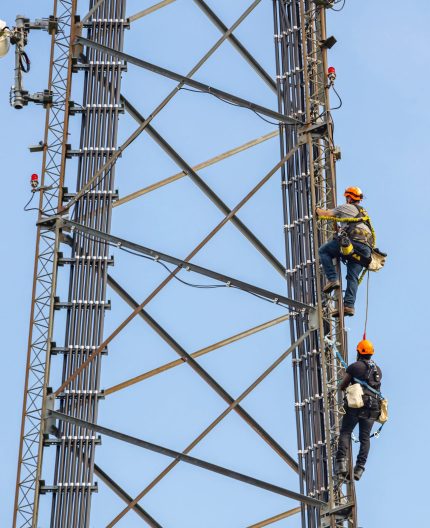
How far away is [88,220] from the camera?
47.3 m

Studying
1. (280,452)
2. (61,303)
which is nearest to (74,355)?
(61,303)

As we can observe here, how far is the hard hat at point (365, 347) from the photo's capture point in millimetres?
44281

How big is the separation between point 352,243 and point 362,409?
321 cm

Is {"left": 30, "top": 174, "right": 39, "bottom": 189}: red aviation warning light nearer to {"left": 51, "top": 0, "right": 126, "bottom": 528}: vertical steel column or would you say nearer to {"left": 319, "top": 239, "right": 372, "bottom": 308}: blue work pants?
{"left": 51, "top": 0, "right": 126, "bottom": 528}: vertical steel column

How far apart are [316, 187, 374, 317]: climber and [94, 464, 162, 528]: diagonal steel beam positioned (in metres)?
5.20

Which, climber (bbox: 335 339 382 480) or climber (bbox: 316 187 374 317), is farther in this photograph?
climber (bbox: 316 187 374 317)

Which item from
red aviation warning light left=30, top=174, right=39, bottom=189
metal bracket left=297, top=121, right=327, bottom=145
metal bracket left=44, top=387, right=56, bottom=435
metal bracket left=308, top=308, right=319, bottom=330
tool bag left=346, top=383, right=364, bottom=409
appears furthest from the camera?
metal bracket left=297, top=121, right=327, bottom=145

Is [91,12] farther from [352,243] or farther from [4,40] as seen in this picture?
[352,243]

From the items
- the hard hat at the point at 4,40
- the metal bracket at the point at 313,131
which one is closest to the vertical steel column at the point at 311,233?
the metal bracket at the point at 313,131

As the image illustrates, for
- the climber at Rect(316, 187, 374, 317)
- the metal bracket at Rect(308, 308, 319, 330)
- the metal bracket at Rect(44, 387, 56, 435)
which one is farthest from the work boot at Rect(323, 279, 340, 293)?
the metal bracket at Rect(44, 387, 56, 435)

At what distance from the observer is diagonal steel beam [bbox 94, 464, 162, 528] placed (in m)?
46.0

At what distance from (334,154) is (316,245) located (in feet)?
6.33

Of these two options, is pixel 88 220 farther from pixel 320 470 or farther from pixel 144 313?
pixel 320 470

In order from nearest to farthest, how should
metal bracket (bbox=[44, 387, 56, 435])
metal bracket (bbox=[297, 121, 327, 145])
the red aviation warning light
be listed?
metal bracket (bbox=[44, 387, 56, 435]), the red aviation warning light, metal bracket (bbox=[297, 121, 327, 145])
